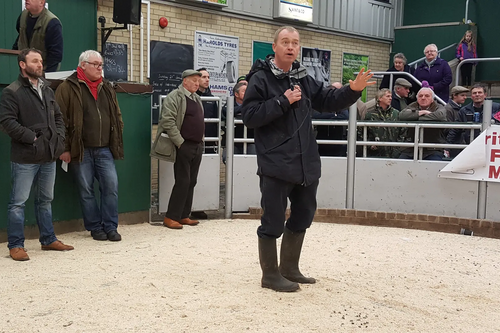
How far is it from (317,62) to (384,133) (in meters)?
5.60

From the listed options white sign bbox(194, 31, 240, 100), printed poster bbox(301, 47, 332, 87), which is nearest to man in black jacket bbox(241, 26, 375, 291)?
white sign bbox(194, 31, 240, 100)

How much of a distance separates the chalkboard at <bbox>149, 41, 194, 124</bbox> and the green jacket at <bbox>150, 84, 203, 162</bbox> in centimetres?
268

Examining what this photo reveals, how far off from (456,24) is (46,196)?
1179cm

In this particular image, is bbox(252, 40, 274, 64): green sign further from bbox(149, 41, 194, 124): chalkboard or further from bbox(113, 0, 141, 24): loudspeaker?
bbox(113, 0, 141, 24): loudspeaker

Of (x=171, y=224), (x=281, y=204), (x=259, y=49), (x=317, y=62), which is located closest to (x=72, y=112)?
(x=171, y=224)

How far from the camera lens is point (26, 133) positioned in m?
5.58

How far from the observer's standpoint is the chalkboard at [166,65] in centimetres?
1036

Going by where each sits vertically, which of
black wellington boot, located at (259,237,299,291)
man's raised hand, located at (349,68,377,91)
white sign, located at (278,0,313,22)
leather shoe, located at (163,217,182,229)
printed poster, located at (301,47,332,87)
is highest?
white sign, located at (278,0,313,22)

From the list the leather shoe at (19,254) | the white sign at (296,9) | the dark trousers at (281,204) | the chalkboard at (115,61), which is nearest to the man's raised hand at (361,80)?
the dark trousers at (281,204)

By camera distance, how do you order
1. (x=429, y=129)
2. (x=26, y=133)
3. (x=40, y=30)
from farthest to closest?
(x=429, y=129) → (x=40, y=30) → (x=26, y=133)

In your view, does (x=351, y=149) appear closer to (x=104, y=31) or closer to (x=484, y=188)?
(x=484, y=188)

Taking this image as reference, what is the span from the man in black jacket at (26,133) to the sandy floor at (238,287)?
426mm

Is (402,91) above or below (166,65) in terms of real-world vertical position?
below

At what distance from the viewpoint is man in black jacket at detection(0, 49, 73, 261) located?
5.60m
